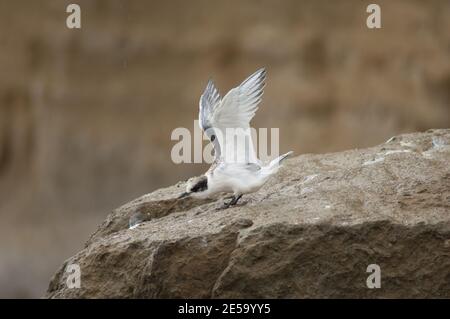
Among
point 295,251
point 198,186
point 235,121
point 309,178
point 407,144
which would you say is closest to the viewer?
point 295,251

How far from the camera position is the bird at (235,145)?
15.5 ft

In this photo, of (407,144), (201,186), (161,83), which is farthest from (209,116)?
(161,83)

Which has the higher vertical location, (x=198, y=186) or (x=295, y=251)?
(x=198, y=186)

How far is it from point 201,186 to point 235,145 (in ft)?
0.86

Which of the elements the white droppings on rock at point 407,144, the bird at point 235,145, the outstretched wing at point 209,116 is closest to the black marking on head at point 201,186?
the bird at point 235,145

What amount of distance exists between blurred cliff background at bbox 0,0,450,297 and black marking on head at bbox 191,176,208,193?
4.08m

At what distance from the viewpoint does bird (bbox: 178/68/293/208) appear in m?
4.73

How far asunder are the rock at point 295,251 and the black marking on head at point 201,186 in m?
0.18

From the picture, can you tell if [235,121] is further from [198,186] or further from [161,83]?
[161,83]

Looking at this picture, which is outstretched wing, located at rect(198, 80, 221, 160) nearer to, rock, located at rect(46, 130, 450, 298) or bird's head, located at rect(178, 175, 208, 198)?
bird's head, located at rect(178, 175, 208, 198)

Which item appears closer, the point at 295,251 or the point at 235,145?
the point at 295,251

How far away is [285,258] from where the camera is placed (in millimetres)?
4281

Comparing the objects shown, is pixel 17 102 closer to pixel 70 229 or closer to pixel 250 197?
pixel 70 229

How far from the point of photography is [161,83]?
9.22m
